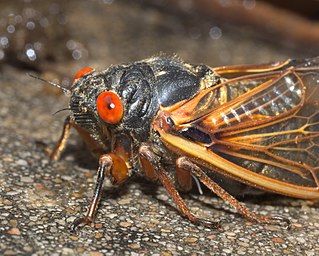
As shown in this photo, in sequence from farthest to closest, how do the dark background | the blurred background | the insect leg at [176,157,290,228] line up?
the blurred background
the insect leg at [176,157,290,228]
the dark background

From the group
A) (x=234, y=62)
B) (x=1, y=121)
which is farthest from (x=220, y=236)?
(x=234, y=62)

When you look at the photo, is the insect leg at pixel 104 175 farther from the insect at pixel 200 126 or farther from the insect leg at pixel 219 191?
the insect leg at pixel 219 191

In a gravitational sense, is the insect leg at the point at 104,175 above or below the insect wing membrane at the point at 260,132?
below

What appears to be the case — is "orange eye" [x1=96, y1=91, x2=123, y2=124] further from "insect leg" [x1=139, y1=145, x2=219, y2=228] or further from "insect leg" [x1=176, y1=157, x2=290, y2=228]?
"insect leg" [x1=176, y1=157, x2=290, y2=228]

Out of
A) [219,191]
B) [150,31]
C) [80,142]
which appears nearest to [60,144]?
[80,142]

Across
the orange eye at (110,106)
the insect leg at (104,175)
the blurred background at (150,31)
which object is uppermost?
the blurred background at (150,31)

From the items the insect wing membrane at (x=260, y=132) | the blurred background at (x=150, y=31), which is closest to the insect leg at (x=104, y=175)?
the insect wing membrane at (x=260, y=132)

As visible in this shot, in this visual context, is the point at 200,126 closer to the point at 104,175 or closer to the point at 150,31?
the point at 104,175

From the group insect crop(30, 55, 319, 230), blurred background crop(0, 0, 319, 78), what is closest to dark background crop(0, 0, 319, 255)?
blurred background crop(0, 0, 319, 78)
